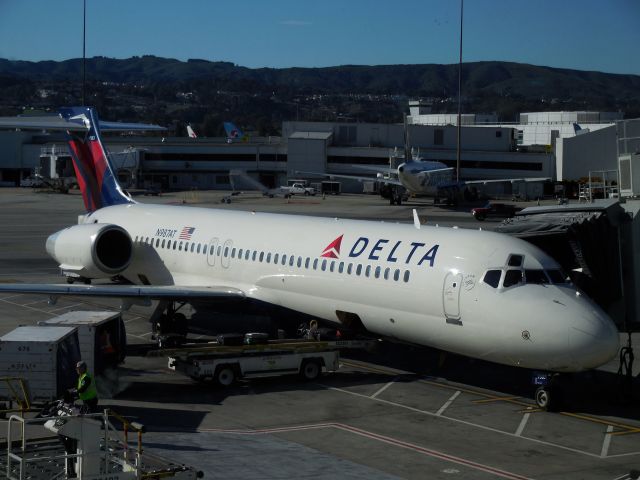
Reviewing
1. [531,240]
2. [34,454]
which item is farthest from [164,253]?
[34,454]

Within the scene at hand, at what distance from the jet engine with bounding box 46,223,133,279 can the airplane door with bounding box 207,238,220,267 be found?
3.84 meters

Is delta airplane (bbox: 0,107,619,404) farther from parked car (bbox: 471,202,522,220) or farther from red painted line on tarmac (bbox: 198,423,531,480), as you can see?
parked car (bbox: 471,202,522,220)

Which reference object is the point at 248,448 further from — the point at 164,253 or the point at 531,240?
the point at 164,253

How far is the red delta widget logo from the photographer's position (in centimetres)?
2256

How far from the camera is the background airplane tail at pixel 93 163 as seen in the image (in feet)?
119

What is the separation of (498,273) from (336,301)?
16.5ft

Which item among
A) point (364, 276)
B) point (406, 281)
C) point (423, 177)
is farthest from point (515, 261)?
point (423, 177)

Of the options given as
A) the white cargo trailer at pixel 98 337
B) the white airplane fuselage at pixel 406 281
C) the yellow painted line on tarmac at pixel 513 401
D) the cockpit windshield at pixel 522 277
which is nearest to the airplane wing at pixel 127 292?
the white airplane fuselage at pixel 406 281

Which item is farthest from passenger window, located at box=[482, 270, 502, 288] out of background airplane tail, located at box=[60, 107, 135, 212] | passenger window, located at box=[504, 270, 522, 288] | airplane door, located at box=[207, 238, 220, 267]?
background airplane tail, located at box=[60, 107, 135, 212]

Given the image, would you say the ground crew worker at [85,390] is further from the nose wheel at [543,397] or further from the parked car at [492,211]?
the parked car at [492,211]

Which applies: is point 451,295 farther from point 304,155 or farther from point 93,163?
point 304,155

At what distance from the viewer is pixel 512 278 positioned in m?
20.7

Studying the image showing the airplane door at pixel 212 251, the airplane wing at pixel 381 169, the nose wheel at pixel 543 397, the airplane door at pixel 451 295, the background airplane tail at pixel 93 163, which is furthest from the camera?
the airplane wing at pixel 381 169

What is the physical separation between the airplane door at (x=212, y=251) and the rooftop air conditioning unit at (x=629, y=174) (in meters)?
12.0
